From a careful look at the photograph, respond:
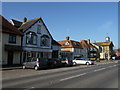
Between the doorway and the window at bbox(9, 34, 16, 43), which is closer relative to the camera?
the doorway

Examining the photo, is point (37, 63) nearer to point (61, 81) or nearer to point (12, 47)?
point (12, 47)

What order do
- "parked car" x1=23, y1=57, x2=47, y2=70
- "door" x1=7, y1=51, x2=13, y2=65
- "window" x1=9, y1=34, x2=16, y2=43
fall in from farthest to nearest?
"window" x1=9, y1=34, x2=16, y2=43 < "door" x1=7, y1=51, x2=13, y2=65 < "parked car" x1=23, y1=57, x2=47, y2=70

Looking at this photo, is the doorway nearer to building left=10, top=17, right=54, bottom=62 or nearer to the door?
the door

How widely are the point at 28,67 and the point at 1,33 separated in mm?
7212

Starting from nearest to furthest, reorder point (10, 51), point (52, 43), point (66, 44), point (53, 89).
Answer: point (53, 89), point (10, 51), point (52, 43), point (66, 44)

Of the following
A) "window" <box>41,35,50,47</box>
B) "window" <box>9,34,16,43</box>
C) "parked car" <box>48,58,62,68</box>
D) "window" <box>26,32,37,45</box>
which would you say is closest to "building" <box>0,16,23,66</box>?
"window" <box>9,34,16,43</box>

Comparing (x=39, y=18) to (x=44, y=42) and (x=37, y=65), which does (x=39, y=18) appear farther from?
(x=37, y=65)

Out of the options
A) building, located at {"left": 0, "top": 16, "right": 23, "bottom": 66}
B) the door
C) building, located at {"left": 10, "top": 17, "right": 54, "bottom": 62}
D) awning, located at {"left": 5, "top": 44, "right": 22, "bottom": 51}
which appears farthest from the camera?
building, located at {"left": 10, "top": 17, "right": 54, "bottom": 62}

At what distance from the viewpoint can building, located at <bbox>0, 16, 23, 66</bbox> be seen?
22156 millimetres

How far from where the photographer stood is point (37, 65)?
18.7m

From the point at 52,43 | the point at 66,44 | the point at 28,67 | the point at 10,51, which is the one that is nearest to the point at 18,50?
the point at 10,51

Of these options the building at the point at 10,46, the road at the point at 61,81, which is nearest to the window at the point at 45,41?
the building at the point at 10,46

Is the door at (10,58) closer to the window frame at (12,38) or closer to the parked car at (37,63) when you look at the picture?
the window frame at (12,38)

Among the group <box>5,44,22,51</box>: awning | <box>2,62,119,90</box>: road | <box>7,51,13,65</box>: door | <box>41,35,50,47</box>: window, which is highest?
<box>41,35,50,47</box>: window
